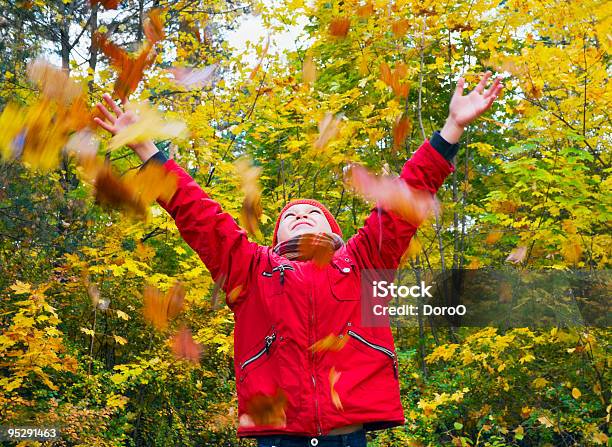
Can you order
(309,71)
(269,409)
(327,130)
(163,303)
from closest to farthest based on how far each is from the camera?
(269,409)
(163,303)
(327,130)
(309,71)

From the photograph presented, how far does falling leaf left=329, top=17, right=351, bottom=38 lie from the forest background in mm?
28

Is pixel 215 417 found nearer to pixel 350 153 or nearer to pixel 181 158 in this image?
pixel 181 158

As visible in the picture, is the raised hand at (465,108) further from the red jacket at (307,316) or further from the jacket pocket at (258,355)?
the jacket pocket at (258,355)

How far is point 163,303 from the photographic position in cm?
591

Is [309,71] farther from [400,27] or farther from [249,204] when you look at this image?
[249,204]

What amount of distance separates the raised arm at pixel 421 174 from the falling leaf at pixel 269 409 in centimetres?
60

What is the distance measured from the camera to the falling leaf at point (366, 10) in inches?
280

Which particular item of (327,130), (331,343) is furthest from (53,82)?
(331,343)

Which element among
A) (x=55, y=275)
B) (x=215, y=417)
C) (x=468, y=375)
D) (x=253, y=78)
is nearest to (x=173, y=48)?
(x=253, y=78)

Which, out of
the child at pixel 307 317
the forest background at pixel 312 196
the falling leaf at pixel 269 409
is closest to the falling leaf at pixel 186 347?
the forest background at pixel 312 196

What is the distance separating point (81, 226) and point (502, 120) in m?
5.60

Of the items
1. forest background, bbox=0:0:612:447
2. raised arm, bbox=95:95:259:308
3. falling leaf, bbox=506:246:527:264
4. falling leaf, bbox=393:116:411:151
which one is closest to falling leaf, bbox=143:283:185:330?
forest background, bbox=0:0:612:447

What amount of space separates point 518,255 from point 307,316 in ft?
16.0

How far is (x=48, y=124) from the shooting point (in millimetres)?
2904
